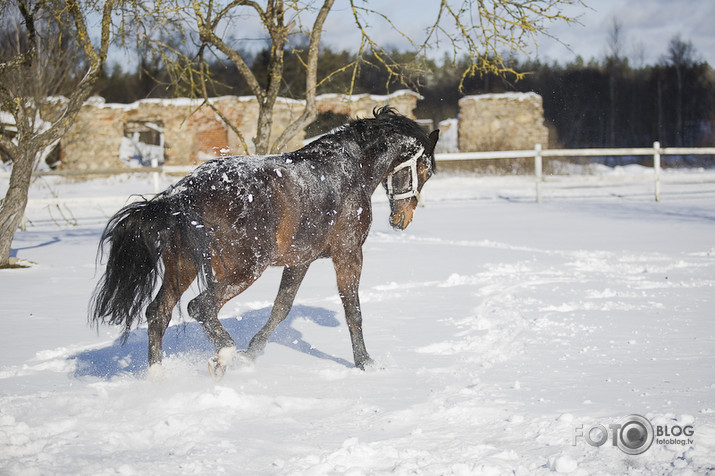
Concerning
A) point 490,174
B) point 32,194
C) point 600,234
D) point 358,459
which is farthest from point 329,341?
point 490,174

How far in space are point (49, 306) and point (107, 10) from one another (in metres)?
3.86

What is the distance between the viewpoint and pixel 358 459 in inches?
117

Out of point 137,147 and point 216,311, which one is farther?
point 137,147

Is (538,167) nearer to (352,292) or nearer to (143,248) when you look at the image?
(352,292)

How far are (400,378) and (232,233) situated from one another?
4.56 ft

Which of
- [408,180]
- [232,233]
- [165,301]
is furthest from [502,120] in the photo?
[165,301]

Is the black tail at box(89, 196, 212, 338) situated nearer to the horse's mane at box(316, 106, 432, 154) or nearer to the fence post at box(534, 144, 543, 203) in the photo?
the horse's mane at box(316, 106, 432, 154)

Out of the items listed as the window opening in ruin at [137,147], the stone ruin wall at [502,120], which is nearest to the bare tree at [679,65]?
the stone ruin wall at [502,120]

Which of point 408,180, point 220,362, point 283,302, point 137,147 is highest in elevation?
point 137,147

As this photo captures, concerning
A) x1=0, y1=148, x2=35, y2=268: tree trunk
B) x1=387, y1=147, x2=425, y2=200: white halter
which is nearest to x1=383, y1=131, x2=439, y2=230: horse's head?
x1=387, y1=147, x2=425, y2=200: white halter

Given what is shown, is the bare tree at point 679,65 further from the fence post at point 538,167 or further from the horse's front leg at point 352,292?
the horse's front leg at point 352,292

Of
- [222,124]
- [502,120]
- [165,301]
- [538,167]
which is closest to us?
[165,301]

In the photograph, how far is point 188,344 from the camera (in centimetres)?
529

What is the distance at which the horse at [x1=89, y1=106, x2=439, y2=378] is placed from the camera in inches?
159
